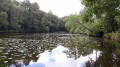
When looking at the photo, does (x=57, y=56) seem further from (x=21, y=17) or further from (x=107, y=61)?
(x=21, y=17)

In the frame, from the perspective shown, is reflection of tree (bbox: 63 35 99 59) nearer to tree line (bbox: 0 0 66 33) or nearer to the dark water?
the dark water

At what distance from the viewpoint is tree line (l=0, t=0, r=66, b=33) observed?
3739 centimetres

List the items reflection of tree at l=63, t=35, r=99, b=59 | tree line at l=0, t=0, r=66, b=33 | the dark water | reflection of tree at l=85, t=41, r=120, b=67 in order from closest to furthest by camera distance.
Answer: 1. reflection of tree at l=85, t=41, r=120, b=67
2. the dark water
3. reflection of tree at l=63, t=35, r=99, b=59
4. tree line at l=0, t=0, r=66, b=33

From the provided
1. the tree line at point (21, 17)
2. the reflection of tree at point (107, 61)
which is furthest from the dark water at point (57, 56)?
the tree line at point (21, 17)

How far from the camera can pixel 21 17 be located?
4678cm

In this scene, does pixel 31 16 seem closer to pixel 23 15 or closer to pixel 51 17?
pixel 23 15

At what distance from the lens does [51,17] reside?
73750mm

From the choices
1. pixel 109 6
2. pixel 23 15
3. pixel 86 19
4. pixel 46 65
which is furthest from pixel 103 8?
pixel 23 15

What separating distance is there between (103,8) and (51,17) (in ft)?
215

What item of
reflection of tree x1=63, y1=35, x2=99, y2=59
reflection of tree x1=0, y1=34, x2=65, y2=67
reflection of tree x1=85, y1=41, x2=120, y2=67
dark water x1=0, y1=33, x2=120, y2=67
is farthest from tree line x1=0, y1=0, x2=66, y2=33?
reflection of tree x1=85, y1=41, x2=120, y2=67

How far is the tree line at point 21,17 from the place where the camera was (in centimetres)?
3739

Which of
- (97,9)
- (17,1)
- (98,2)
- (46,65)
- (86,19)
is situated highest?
(17,1)

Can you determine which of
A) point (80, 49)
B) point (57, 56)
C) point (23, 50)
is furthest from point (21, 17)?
point (57, 56)

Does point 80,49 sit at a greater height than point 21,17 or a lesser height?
lesser
